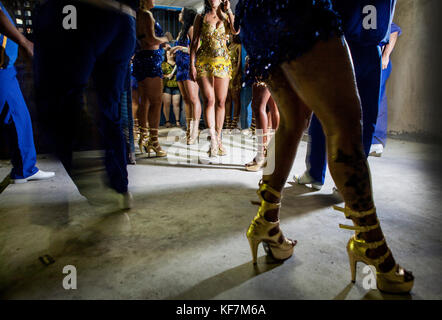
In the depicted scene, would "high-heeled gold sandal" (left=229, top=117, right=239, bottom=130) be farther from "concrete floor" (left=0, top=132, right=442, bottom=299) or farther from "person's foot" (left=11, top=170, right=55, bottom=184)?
"person's foot" (left=11, top=170, right=55, bottom=184)

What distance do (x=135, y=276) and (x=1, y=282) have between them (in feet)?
1.51

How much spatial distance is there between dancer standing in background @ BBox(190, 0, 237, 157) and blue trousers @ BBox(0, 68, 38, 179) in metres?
1.69

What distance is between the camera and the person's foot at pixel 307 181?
6.64ft

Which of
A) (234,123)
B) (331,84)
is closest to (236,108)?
(234,123)

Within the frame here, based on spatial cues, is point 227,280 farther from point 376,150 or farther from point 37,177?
point 376,150

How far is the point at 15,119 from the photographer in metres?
2.09

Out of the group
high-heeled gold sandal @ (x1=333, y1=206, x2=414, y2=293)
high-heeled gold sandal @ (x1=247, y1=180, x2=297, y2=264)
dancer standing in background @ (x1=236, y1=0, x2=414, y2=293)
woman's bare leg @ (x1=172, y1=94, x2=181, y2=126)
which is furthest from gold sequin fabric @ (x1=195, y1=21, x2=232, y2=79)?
woman's bare leg @ (x1=172, y1=94, x2=181, y2=126)

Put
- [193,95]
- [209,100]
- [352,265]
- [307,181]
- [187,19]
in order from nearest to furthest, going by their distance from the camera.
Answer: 1. [352,265]
2. [307,181]
3. [209,100]
4. [187,19]
5. [193,95]

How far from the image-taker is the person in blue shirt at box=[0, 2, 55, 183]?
198 cm

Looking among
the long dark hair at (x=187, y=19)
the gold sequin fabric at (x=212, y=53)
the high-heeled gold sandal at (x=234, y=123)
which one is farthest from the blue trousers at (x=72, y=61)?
the high-heeled gold sandal at (x=234, y=123)

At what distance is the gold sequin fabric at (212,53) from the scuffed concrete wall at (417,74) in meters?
3.27

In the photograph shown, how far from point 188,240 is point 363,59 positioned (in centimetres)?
145
